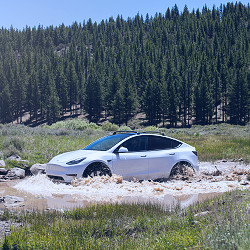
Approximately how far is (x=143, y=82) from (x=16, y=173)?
94670mm

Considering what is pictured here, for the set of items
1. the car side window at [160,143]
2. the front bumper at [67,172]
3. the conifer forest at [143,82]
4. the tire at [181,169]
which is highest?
the conifer forest at [143,82]

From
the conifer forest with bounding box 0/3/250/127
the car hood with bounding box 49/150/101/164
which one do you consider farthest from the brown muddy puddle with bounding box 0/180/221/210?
the conifer forest with bounding box 0/3/250/127

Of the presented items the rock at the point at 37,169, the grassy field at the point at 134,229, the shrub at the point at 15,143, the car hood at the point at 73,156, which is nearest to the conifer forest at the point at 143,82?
the shrub at the point at 15,143

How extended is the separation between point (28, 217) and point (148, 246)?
2.61 meters

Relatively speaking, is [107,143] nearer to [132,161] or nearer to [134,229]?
[132,161]

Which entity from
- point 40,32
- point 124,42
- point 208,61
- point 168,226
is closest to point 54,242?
point 168,226

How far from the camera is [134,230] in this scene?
18.1 feet

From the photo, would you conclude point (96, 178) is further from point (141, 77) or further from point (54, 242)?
point (141, 77)

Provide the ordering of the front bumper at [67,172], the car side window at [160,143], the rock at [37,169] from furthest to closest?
the rock at [37,169] → the car side window at [160,143] → the front bumper at [67,172]

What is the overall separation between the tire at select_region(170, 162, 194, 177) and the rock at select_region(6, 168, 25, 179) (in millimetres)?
5330

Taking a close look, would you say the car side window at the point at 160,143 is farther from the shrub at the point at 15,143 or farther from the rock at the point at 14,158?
the shrub at the point at 15,143

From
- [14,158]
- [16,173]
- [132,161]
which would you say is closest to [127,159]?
[132,161]

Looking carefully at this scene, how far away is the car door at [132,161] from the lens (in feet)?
34.4

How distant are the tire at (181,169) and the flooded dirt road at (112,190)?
19 centimetres
